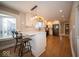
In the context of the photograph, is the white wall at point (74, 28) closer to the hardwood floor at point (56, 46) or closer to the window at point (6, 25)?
the hardwood floor at point (56, 46)

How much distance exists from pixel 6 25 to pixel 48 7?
1.03 metres

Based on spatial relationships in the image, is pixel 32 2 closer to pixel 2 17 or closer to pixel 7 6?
pixel 7 6

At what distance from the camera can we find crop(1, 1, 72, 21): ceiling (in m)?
2.31

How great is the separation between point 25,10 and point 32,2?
287 millimetres

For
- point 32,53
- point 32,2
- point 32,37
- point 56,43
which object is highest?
point 32,2

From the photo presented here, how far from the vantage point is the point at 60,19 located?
2648 mm

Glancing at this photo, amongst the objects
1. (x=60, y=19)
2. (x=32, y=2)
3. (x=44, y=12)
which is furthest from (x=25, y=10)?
(x=60, y=19)

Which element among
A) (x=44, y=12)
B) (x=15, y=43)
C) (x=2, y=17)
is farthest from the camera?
(x=44, y=12)

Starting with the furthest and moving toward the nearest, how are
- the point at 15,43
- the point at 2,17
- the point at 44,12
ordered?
the point at 44,12
the point at 15,43
the point at 2,17

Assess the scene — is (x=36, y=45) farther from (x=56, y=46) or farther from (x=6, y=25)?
(x=6, y=25)

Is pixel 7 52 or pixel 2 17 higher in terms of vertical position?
pixel 2 17

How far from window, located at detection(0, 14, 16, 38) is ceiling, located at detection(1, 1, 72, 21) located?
257 mm

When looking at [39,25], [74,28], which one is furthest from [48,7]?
[74,28]

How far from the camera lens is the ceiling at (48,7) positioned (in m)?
2.31
